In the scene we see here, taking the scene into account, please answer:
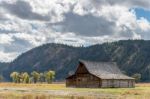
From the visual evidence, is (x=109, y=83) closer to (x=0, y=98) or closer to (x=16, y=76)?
(x=0, y=98)

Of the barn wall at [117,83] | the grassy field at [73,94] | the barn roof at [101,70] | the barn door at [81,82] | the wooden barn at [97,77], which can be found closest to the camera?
the grassy field at [73,94]

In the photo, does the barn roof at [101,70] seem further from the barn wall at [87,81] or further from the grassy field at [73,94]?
the grassy field at [73,94]

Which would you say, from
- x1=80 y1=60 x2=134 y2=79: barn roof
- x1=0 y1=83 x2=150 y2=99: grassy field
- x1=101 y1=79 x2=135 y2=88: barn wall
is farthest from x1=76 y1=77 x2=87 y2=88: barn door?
x1=0 y1=83 x2=150 y2=99: grassy field

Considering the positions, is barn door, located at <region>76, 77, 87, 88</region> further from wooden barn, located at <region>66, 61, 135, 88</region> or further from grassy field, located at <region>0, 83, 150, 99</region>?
grassy field, located at <region>0, 83, 150, 99</region>

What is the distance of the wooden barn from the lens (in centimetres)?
10997

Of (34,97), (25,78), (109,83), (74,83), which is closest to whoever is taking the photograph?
(34,97)

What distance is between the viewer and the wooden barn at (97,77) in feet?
361

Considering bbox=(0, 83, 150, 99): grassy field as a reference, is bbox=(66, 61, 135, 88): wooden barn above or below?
above

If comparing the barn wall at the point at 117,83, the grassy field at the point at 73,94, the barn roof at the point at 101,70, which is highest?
the barn roof at the point at 101,70

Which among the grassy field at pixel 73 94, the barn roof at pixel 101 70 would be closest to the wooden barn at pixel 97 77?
the barn roof at pixel 101 70

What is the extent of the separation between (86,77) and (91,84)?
284 centimetres

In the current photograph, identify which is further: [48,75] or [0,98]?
[48,75]

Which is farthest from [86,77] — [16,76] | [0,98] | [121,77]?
[16,76]

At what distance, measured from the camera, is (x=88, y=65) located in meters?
114
